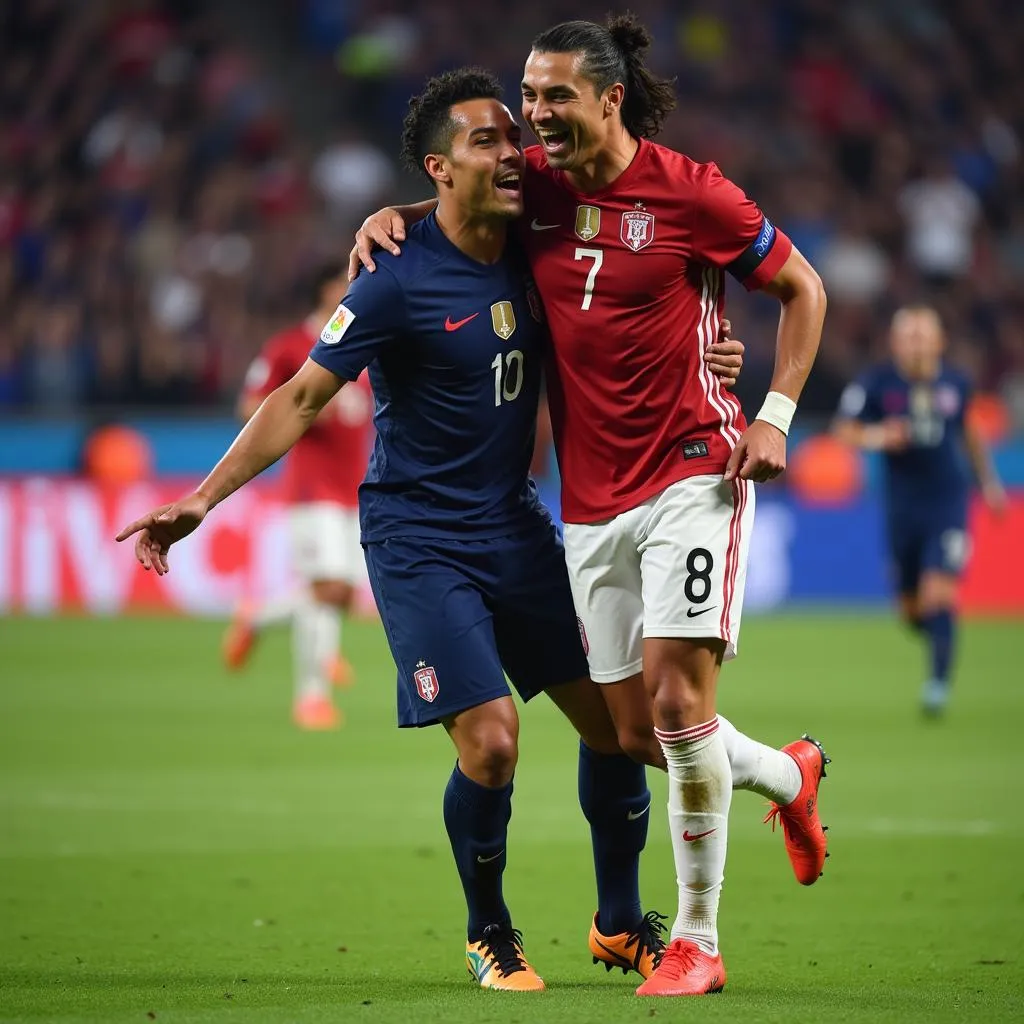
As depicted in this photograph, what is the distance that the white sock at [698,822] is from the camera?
5.00 m

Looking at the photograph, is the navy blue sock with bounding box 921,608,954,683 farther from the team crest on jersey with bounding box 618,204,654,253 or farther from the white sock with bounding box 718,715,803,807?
the team crest on jersey with bounding box 618,204,654,253

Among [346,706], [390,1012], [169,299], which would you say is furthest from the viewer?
[169,299]

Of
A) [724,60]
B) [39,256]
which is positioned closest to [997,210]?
[724,60]

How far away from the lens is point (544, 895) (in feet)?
22.1

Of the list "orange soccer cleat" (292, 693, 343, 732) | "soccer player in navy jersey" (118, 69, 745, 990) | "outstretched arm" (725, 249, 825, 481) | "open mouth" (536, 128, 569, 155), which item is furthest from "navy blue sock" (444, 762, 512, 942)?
"orange soccer cleat" (292, 693, 343, 732)

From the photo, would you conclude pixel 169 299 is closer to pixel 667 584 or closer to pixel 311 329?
pixel 311 329

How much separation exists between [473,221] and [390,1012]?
7.10ft

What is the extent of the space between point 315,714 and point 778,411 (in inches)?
263

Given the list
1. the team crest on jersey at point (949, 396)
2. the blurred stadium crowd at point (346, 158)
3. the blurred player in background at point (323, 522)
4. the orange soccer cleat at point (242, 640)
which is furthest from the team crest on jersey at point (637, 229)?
the blurred stadium crowd at point (346, 158)

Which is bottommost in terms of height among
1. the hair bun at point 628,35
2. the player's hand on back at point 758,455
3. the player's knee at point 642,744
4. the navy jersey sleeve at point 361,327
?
the player's knee at point 642,744

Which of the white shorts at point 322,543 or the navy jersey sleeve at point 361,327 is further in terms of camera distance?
the white shorts at point 322,543

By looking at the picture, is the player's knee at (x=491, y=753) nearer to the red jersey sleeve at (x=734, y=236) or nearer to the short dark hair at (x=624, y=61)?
the red jersey sleeve at (x=734, y=236)

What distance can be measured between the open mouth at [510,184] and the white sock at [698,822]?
1.53 meters

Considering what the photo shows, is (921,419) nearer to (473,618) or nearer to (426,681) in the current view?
(473,618)
